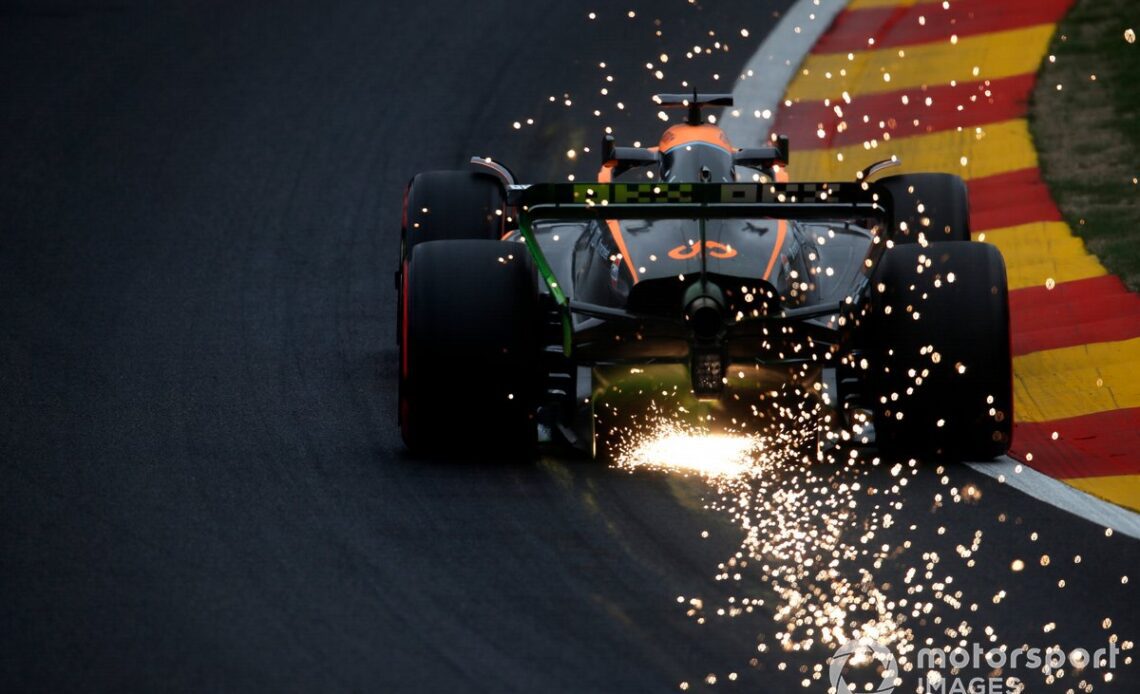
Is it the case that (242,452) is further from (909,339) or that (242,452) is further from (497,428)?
(909,339)

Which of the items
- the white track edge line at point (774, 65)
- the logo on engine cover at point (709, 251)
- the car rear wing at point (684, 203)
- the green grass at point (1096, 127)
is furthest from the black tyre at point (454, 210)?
the white track edge line at point (774, 65)

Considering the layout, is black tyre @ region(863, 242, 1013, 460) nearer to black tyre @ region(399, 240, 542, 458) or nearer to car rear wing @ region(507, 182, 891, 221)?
car rear wing @ region(507, 182, 891, 221)

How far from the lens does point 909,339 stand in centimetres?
938

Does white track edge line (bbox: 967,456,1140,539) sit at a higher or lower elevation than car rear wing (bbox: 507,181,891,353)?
lower

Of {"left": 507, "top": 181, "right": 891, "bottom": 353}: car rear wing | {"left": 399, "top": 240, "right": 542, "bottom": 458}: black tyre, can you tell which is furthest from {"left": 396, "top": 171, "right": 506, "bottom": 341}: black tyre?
{"left": 507, "top": 181, "right": 891, "bottom": 353}: car rear wing

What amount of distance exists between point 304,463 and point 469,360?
84 centimetres

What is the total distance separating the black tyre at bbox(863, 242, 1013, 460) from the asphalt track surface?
0.20 m

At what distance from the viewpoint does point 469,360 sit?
9.44 metres

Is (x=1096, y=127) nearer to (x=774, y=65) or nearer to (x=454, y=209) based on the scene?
(x=774, y=65)

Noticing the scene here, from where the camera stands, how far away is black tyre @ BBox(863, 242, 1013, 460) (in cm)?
931

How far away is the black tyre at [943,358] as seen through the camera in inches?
367

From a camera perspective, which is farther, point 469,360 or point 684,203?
point 469,360

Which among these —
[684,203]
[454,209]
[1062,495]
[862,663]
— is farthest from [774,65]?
[862,663]

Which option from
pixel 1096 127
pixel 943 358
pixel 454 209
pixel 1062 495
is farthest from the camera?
pixel 1096 127
